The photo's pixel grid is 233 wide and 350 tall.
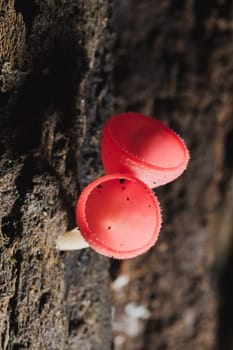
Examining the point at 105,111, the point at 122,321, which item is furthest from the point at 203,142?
the point at 122,321

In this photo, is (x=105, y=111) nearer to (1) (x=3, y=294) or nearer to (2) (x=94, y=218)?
(2) (x=94, y=218)

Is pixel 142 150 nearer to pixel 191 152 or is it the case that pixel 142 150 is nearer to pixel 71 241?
pixel 71 241

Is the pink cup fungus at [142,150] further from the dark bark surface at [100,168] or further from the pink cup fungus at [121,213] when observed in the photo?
the dark bark surface at [100,168]

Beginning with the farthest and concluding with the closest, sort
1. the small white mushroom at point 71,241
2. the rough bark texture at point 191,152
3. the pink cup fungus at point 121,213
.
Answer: the rough bark texture at point 191,152, the small white mushroom at point 71,241, the pink cup fungus at point 121,213

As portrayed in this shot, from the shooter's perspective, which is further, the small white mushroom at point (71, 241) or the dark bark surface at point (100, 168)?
the small white mushroom at point (71, 241)

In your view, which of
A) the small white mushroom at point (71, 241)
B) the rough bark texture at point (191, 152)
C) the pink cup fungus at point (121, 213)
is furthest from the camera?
the rough bark texture at point (191, 152)

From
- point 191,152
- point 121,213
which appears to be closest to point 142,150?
point 121,213

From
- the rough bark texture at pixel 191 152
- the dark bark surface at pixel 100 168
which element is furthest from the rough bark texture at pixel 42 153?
the rough bark texture at pixel 191 152
